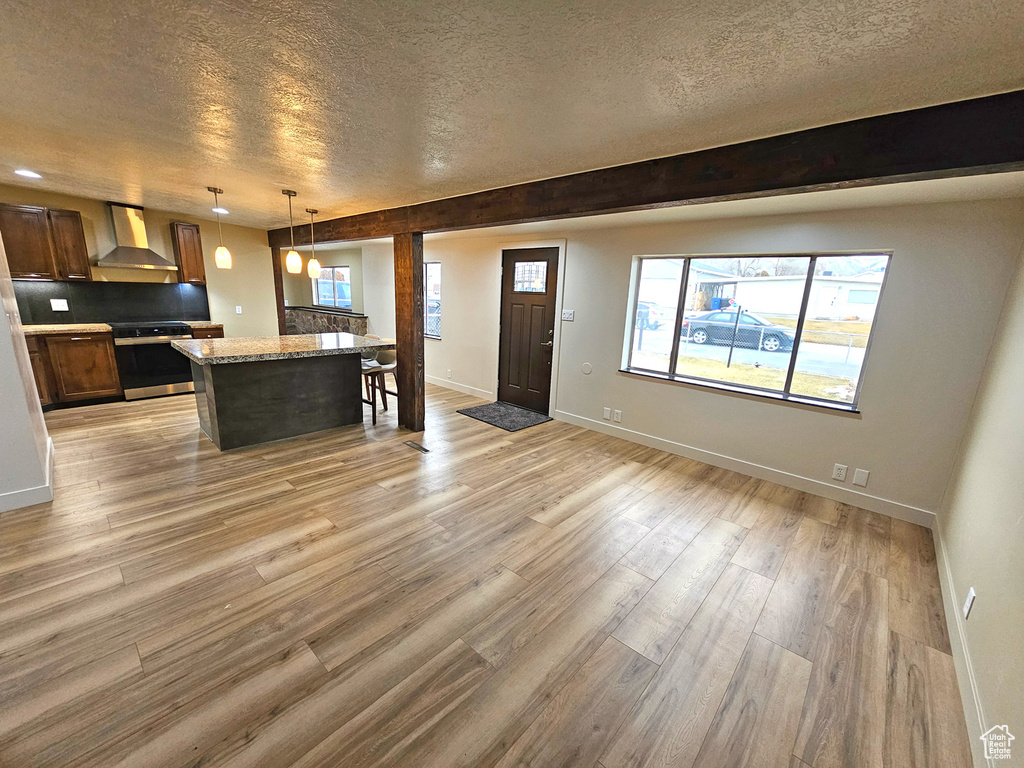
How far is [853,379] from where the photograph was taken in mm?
3164

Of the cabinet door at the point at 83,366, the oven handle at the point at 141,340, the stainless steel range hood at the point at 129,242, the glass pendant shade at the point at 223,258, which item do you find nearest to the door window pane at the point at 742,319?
the glass pendant shade at the point at 223,258

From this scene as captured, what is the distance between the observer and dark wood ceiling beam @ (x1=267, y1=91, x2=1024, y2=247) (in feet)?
4.93

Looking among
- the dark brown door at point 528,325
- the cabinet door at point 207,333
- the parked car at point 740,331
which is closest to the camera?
the parked car at point 740,331

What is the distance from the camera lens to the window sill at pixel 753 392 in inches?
125

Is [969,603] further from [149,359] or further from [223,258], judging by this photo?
[149,359]

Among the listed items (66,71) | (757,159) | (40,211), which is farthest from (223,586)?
(40,211)

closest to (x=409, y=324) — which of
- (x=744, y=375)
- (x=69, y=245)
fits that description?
(x=744, y=375)

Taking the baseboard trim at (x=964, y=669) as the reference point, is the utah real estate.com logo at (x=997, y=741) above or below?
above

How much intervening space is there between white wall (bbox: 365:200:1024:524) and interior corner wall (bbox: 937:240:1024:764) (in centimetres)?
18

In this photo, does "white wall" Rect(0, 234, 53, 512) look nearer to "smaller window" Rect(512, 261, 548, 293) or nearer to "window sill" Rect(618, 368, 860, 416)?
"smaller window" Rect(512, 261, 548, 293)

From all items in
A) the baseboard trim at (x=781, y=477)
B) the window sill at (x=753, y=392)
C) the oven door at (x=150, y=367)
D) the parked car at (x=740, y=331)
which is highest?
Result: the parked car at (x=740, y=331)

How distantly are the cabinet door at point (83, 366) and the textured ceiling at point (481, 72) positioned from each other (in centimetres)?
280

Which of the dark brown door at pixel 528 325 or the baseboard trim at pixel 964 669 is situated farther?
the dark brown door at pixel 528 325

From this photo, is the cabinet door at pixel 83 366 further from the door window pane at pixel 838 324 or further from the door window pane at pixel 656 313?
the door window pane at pixel 838 324
